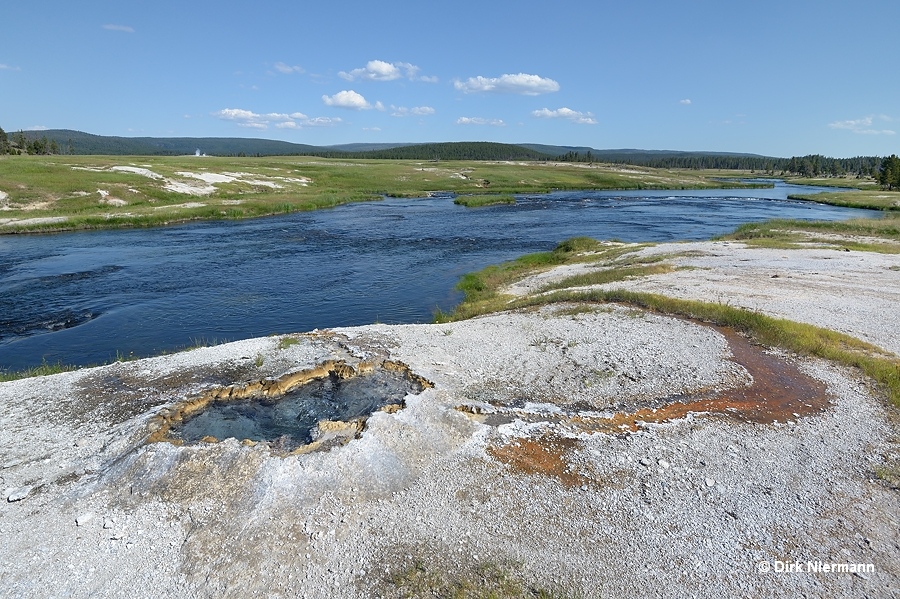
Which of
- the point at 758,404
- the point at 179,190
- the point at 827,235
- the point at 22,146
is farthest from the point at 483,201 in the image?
the point at 22,146

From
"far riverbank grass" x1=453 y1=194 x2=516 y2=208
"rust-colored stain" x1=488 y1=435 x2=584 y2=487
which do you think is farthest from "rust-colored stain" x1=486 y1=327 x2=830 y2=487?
"far riverbank grass" x1=453 y1=194 x2=516 y2=208

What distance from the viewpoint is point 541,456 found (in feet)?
38.1

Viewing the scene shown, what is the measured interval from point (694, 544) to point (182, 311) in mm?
26248

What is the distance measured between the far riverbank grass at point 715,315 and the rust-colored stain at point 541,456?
31.3 feet

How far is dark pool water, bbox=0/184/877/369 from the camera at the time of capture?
24.1m

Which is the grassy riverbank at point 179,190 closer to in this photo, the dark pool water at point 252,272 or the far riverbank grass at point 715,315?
the dark pool water at point 252,272

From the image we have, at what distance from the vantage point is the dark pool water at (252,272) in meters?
24.1

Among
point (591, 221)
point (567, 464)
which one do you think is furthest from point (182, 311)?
point (591, 221)

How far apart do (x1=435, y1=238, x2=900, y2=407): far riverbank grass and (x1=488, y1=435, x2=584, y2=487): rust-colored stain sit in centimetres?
955

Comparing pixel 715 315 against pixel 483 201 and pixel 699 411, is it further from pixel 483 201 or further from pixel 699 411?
pixel 483 201

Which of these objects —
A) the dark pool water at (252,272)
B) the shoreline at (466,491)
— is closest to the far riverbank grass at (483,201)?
the dark pool water at (252,272)

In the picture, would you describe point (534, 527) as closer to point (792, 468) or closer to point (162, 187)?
point (792, 468)

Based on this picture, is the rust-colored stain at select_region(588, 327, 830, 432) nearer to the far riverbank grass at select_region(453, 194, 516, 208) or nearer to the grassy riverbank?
the grassy riverbank

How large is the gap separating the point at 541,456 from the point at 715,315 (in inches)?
504
